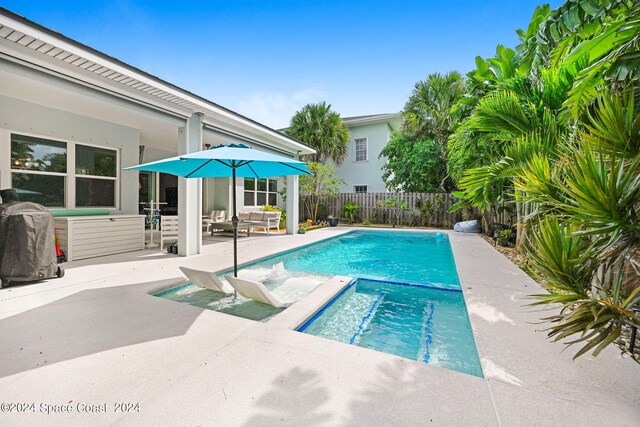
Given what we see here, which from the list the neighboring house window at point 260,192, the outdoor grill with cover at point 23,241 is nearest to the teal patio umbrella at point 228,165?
the outdoor grill with cover at point 23,241

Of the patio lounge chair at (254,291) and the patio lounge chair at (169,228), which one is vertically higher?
the patio lounge chair at (169,228)

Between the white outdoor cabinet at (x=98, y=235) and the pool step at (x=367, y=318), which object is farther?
the white outdoor cabinet at (x=98, y=235)

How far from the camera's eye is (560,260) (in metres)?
2.09

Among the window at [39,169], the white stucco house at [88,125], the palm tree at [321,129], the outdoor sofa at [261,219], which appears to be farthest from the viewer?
the palm tree at [321,129]

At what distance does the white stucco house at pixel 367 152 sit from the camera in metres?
18.2

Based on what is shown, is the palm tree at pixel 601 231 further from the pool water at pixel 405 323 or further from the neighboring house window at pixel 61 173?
the neighboring house window at pixel 61 173

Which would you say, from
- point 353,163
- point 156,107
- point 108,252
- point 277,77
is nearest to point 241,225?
point 108,252

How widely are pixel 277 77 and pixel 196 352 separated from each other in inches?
467

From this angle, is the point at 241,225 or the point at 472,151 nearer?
the point at 472,151

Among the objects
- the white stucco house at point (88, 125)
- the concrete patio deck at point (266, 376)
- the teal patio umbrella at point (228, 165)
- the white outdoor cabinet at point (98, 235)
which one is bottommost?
the concrete patio deck at point (266, 376)

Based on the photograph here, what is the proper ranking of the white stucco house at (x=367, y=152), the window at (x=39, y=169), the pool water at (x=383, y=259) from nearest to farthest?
the pool water at (x=383, y=259)
the window at (x=39, y=169)
the white stucco house at (x=367, y=152)

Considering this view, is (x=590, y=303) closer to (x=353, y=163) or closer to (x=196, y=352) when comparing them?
(x=196, y=352)

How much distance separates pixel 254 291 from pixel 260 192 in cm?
1116

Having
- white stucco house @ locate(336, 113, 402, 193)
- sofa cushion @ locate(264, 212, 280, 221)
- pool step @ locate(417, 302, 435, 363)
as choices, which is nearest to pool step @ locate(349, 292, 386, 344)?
pool step @ locate(417, 302, 435, 363)
